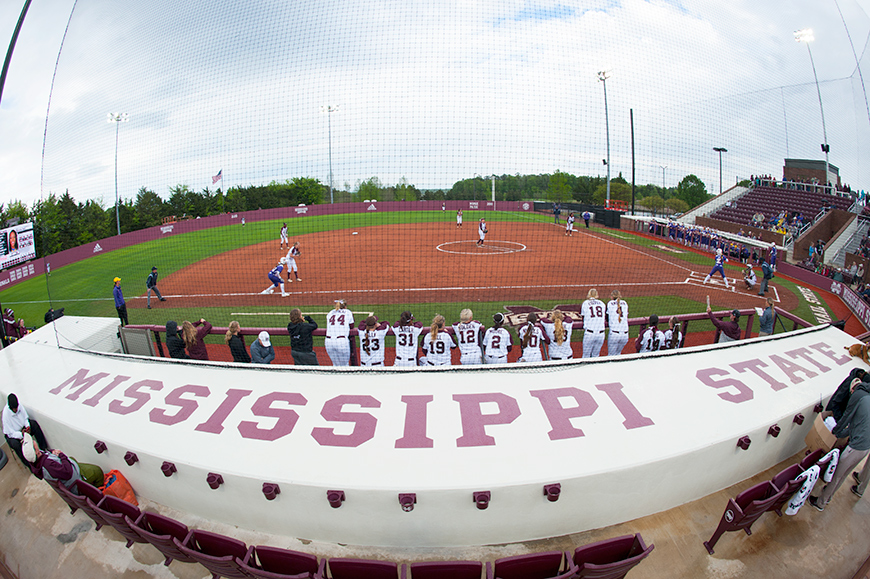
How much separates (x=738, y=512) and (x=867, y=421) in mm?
2068

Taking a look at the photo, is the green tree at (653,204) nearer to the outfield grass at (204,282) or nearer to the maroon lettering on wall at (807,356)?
the outfield grass at (204,282)

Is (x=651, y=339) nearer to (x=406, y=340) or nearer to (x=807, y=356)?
(x=807, y=356)

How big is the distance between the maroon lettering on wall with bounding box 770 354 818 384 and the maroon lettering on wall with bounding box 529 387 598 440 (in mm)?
3030

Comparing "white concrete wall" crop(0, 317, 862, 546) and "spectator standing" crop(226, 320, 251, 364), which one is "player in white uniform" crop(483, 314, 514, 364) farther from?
"spectator standing" crop(226, 320, 251, 364)

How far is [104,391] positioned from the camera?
577 centimetres

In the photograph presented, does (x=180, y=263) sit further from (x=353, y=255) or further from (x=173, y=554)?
(x=173, y=554)

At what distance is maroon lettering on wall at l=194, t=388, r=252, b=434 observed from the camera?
487 centimetres

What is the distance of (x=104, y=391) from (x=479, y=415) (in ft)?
16.9

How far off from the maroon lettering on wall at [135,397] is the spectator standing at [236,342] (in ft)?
4.36

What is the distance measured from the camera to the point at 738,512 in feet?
12.8

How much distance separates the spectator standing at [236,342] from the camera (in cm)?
705

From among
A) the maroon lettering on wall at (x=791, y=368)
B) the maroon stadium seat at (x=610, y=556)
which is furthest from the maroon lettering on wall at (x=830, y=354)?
the maroon stadium seat at (x=610, y=556)

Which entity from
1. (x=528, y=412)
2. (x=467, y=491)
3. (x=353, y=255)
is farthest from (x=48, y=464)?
(x=353, y=255)

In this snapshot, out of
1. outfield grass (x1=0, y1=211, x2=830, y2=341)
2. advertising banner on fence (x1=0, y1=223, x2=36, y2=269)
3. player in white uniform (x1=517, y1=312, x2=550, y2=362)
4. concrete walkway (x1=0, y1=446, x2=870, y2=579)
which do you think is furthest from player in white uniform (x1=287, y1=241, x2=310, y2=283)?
advertising banner on fence (x1=0, y1=223, x2=36, y2=269)
